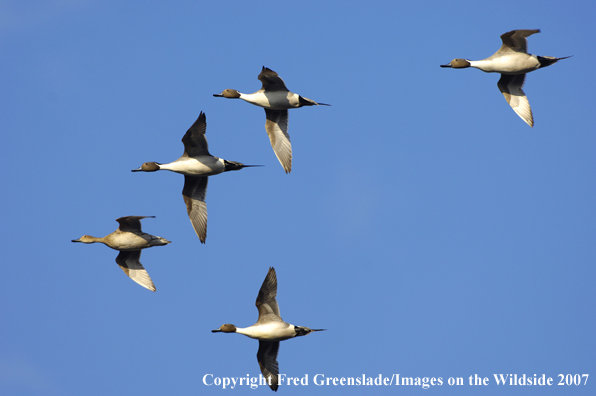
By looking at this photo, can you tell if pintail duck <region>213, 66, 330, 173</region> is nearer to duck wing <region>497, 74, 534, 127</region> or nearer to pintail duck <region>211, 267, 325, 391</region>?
pintail duck <region>211, 267, 325, 391</region>

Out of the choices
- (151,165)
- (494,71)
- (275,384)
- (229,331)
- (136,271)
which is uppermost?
(494,71)

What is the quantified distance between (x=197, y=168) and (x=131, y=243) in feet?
10.3

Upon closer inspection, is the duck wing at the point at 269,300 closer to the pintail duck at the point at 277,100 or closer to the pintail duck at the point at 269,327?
the pintail duck at the point at 269,327

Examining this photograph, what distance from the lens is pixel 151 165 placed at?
2741 cm

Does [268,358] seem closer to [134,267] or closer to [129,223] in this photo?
[134,267]

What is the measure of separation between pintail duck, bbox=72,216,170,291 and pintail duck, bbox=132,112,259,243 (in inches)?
59.9

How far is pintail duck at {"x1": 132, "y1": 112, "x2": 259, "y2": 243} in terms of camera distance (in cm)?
2689

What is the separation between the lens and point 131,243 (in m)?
26.8

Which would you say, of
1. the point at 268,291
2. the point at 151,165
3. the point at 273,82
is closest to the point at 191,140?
the point at 151,165

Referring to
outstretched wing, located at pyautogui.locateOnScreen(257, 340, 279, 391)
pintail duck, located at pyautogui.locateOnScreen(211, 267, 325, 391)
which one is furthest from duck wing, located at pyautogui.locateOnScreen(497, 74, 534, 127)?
outstretched wing, located at pyautogui.locateOnScreen(257, 340, 279, 391)

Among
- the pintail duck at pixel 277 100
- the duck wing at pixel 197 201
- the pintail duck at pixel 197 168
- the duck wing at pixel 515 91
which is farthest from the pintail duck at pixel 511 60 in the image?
the duck wing at pixel 197 201

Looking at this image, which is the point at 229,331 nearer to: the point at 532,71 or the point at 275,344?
the point at 275,344

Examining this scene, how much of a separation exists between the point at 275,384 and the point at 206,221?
19.9 feet

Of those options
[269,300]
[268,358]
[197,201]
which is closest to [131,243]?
[197,201]
